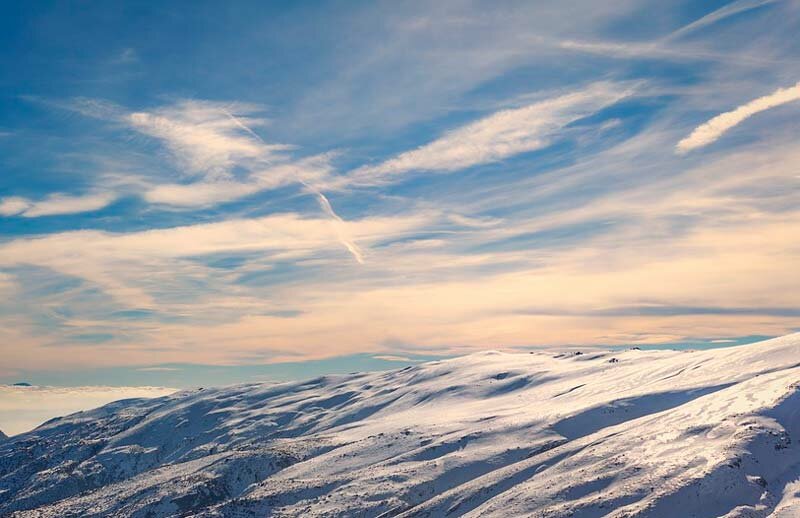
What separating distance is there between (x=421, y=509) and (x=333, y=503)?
1846cm

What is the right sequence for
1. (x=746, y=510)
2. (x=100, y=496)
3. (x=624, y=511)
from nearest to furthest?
(x=746, y=510), (x=624, y=511), (x=100, y=496)

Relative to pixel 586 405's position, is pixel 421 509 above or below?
below

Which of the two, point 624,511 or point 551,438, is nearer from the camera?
point 624,511

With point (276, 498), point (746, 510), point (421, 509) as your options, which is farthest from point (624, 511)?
point (276, 498)

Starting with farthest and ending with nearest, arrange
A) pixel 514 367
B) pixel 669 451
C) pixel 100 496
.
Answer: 1. pixel 514 367
2. pixel 100 496
3. pixel 669 451

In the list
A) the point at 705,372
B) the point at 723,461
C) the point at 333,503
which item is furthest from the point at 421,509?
the point at 705,372

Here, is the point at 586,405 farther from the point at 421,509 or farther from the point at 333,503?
the point at 333,503

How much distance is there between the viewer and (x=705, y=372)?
100000mm

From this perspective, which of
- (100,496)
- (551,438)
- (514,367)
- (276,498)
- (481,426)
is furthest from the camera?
(514,367)

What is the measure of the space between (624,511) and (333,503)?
155ft

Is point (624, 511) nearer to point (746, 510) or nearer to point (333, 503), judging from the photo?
point (746, 510)

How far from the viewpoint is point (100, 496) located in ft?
471

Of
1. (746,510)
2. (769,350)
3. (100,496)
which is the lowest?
(100,496)

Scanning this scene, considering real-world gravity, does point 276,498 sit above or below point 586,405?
below
